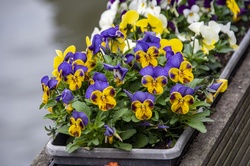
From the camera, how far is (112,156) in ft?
8.45

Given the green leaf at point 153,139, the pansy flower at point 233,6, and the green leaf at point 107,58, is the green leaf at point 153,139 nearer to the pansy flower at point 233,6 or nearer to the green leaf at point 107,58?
the green leaf at point 107,58

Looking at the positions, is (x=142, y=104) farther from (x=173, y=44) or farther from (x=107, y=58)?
(x=173, y=44)

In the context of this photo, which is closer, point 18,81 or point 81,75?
point 81,75

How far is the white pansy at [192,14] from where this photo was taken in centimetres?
354

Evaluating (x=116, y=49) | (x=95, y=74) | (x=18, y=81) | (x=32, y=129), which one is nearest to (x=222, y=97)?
(x=116, y=49)

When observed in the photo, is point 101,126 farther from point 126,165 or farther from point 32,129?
point 32,129

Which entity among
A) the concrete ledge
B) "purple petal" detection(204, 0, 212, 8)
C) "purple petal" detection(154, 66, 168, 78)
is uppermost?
"purple petal" detection(204, 0, 212, 8)

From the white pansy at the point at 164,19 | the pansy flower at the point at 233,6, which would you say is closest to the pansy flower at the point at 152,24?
the white pansy at the point at 164,19

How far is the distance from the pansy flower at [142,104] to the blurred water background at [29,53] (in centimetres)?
135

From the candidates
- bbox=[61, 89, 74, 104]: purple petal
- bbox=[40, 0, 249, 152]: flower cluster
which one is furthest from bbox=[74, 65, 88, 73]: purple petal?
bbox=[61, 89, 74, 104]: purple petal

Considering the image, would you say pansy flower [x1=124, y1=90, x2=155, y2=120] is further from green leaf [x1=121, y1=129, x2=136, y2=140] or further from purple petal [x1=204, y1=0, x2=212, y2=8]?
purple petal [x1=204, y1=0, x2=212, y2=8]

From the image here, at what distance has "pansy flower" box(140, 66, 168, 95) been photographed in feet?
8.54

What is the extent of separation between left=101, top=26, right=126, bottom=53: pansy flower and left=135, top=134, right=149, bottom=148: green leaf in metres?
0.44

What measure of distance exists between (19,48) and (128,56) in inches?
95.8
